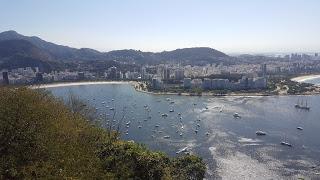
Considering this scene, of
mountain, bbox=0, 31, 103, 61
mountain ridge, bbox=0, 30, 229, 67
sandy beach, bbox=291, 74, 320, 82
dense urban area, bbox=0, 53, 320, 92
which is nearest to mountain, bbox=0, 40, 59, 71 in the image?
dense urban area, bbox=0, 53, 320, 92

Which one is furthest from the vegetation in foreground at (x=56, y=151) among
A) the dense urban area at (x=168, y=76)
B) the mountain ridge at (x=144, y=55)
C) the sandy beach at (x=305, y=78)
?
the mountain ridge at (x=144, y=55)

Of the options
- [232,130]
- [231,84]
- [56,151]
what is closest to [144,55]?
[231,84]

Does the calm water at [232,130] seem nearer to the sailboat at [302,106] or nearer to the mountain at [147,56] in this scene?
the sailboat at [302,106]

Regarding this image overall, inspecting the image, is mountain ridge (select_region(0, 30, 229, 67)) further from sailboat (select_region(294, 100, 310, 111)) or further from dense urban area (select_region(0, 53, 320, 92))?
sailboat (select_region(294, 100, 310, 111))

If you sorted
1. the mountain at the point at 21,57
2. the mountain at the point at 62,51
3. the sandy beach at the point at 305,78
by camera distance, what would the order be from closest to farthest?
1. the sandy beach at the point at 305,78
2. the mountain at the point at 21,57
3. the mountain at the point at 62,51

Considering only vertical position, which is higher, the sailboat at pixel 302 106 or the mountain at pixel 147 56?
the mountain at pixel 147 56
